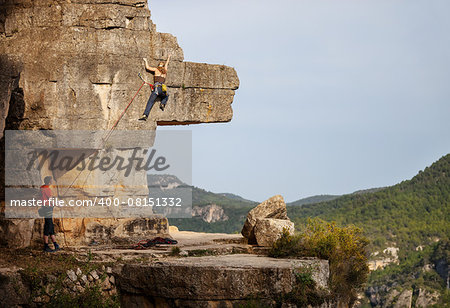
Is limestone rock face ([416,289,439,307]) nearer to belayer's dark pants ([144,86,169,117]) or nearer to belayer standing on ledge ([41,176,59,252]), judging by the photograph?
belayer's dark pants ([144,86,169,117])

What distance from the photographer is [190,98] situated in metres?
15.6

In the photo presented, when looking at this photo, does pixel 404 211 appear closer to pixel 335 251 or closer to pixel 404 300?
pixel 404 300

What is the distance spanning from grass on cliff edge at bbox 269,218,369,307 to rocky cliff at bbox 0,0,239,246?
2.91 meters

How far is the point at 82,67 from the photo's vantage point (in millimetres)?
14344

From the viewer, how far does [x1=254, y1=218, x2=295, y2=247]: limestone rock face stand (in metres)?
14.6

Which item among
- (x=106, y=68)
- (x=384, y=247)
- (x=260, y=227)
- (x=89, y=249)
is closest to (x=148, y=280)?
(x=89, y=249)

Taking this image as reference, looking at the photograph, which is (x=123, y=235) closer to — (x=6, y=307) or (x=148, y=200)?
(x=148, y=200)

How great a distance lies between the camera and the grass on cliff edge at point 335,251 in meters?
13.6

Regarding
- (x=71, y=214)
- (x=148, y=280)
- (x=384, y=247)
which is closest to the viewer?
(x=148, y=280)

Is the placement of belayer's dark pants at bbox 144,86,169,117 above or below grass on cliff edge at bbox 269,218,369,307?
above

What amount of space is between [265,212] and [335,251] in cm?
206

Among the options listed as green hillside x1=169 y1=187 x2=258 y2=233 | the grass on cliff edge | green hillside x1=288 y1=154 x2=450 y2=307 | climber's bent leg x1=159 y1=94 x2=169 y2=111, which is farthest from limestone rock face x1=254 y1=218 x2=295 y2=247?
green hillside x1=169 y1=187 x2=258 y2=233

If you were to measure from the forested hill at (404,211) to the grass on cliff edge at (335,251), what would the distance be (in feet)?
61.9

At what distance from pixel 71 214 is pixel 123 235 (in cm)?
114
